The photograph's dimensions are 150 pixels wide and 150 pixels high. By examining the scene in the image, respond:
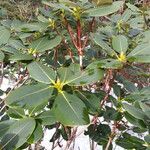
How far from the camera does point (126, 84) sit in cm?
116

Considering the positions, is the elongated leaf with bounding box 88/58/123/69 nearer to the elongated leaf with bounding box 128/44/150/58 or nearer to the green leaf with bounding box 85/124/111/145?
the elongated leaf with bounding box 128/44/150/58

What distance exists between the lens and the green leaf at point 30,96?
31.2 inches

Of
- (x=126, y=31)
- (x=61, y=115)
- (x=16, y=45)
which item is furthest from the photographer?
(x=126, y=31)

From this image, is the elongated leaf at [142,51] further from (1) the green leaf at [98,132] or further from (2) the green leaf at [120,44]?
(1) the green leaf at [98,132]

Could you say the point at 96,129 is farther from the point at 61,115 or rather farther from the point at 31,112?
the point at 61,115

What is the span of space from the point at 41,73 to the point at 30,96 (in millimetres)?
83

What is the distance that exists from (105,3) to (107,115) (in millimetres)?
348

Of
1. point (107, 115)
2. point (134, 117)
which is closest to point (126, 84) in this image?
point (107, 115)

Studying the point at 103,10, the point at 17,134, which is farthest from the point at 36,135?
the point at 103,10

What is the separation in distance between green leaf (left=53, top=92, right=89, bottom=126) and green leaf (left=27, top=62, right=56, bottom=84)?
6 cm

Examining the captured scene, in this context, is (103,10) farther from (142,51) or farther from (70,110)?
(70,110)

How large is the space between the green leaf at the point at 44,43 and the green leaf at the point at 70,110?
0.22m

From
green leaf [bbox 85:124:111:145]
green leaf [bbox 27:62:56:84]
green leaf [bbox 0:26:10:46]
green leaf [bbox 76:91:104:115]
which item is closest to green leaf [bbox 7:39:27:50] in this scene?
green leaf [bbox 0:26:10:46]

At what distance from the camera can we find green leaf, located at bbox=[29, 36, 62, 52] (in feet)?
3.28
